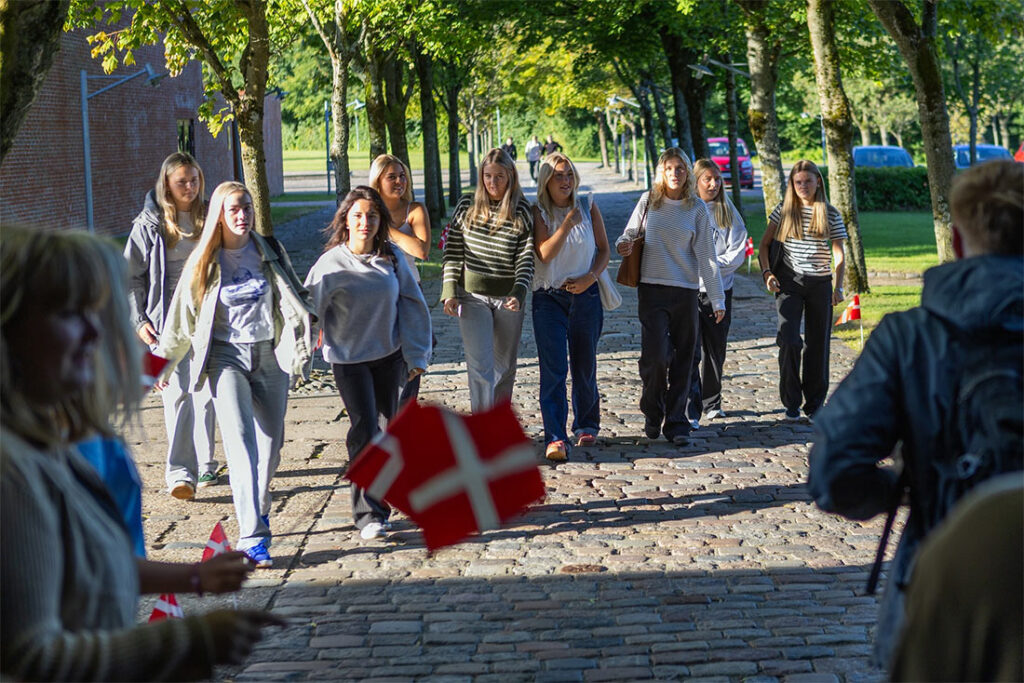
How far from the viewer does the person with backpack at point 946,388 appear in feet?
9.37

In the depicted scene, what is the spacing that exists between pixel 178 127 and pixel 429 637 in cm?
3798

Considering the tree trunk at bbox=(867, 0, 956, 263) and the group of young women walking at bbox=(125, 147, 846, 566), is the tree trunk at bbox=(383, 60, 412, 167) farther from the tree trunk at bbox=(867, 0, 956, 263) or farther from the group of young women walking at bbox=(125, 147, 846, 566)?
the group of young women walking at bbox=(125, 147, 846, 566)

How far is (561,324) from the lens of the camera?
31.5 ft

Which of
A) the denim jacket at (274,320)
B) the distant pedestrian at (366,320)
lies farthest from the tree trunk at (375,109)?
the denim jacket at (274,320)

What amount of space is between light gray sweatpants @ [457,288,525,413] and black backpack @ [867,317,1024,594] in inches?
248

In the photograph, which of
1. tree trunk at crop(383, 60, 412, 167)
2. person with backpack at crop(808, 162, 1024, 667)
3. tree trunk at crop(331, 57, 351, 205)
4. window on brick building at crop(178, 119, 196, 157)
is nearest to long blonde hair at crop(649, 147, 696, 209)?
person with backpack at crop(808, 162, 1024, 667)

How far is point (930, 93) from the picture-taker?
15.3 m

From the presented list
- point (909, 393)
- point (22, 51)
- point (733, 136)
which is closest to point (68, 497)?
point (909, 393)

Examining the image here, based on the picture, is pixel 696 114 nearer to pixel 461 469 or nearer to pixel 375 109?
pixel 375 109

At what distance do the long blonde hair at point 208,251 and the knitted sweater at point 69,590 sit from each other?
513 cm

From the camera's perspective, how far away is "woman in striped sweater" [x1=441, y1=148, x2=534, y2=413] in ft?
29.9

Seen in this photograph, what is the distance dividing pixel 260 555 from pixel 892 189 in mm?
39865

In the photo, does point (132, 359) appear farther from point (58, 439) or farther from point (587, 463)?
point (587, 463)

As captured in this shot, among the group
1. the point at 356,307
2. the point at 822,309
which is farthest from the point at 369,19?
the point at 356,307
